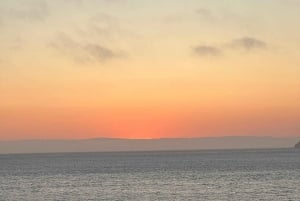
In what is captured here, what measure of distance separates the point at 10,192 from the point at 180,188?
22930 millimetres

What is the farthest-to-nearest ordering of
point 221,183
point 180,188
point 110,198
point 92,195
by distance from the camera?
1. point 221,183
2. point 180,188
3. point 92,195
4. point 110,198

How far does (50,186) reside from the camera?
88.1 m

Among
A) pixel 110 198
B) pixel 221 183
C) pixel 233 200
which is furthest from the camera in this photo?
pixel 221 183

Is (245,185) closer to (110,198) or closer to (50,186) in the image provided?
(110,198)

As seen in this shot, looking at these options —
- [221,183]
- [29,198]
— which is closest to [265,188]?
[221,183]

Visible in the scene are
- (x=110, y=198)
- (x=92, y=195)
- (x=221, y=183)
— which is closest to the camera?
(x=110, y=198)

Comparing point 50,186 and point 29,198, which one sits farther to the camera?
point 50,186

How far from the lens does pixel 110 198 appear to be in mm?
68438

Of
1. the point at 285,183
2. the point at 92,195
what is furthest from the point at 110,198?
the point at 285,183

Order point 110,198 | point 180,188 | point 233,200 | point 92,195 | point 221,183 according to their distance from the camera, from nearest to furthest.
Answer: point 233,200
point 110,198
point 92,195
point 180,188
point 221,183

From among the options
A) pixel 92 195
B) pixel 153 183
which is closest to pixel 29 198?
pixel 92 195

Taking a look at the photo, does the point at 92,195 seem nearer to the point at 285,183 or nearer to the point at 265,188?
the point at 265,188

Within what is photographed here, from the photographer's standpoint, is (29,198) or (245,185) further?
(245,185)

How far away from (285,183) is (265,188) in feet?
28.0
